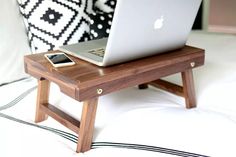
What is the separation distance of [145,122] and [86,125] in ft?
0.84

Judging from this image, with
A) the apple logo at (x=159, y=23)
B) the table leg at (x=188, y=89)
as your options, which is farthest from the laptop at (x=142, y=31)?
the table leg at (x=188, y=89)

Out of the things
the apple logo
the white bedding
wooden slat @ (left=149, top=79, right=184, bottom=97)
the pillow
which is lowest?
the white bedding

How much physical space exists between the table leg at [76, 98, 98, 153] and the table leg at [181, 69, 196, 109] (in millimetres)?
473

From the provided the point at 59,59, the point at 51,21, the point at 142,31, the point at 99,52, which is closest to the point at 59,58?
the point at 59,59

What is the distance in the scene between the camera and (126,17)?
100 cm

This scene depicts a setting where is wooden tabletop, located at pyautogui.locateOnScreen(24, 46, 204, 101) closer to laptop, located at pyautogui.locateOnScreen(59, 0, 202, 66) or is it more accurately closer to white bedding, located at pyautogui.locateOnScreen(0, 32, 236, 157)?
laptop, located at pyautogui.locateOnScreen(59, 0, 202, 66)

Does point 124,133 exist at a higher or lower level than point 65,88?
lower

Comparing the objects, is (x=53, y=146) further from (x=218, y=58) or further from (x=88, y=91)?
(x=218, y=58)

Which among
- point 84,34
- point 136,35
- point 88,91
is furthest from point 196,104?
point 84,34

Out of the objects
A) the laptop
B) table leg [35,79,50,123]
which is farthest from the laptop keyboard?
table leg [35,79,50,123]

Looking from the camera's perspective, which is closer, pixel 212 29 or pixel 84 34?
pixel 84 34

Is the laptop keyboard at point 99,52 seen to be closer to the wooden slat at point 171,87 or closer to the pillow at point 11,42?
the wooden slat at point 171,87

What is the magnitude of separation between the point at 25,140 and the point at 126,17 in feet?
1.80

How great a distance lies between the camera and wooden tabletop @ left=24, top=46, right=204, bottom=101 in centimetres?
100
